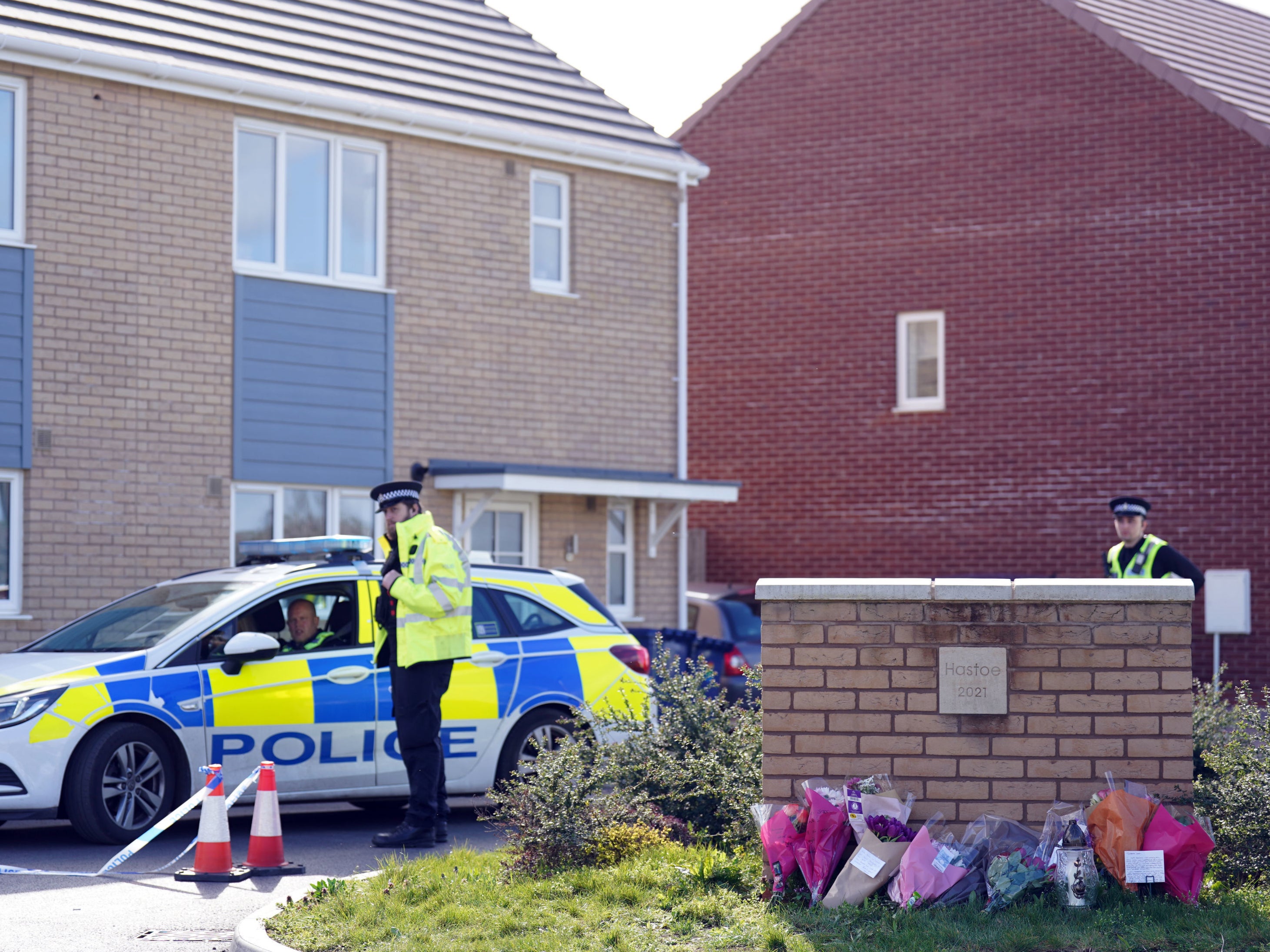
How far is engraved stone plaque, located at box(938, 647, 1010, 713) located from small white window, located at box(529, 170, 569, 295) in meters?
10.7

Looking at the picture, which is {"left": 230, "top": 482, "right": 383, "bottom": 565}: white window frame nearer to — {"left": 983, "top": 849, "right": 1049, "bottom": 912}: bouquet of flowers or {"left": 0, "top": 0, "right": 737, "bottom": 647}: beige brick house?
{"left": 0, "top": 0, "right": 737, "bottom": 647}: beige brick house

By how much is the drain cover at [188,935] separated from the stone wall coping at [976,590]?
266 centimetres

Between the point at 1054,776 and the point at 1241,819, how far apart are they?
2.88 ft

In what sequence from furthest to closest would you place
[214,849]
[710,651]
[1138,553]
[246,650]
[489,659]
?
[710,651], [489,659], [1138,553], [246,650], [214,849]

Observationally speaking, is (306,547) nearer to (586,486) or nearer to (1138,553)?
(1138,553)

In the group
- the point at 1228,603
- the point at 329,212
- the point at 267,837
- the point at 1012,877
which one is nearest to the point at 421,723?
the point at 267,837

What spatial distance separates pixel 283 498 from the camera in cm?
1527

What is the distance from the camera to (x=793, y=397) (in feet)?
69.2

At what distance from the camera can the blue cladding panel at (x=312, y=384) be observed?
589 inches

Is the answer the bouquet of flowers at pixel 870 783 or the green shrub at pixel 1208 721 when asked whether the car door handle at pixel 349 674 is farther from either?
the green shrub at pixel 1208 721

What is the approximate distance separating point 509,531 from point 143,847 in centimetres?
804

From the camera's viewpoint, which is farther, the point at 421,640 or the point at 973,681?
the point at 421,640

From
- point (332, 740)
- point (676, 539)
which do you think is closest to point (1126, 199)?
point (676, 539)

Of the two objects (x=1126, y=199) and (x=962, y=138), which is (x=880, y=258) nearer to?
(x=962, y=138)
